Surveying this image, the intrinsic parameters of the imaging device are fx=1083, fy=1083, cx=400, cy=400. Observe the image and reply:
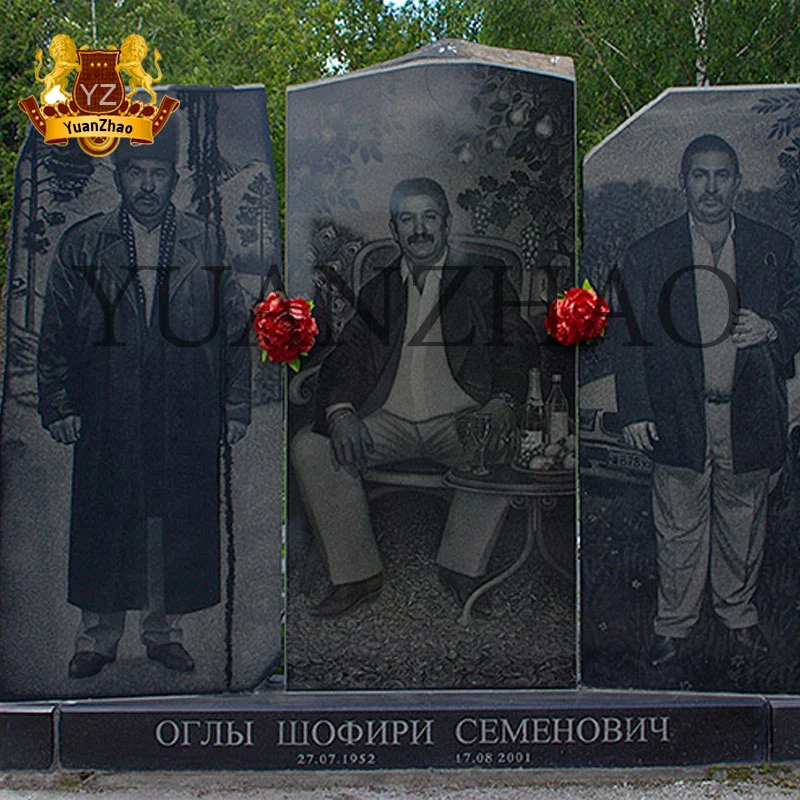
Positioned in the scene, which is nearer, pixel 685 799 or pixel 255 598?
pixel 685 799

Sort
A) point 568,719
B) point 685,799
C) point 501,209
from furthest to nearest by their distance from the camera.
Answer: point 501,209 < point 568,719 < point 685,799

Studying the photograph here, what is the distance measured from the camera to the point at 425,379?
5617 mm

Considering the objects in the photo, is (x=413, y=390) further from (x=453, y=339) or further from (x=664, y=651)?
(x=664, y=651)

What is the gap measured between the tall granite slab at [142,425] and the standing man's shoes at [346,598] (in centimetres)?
26

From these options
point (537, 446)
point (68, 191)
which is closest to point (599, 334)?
point (537, 446)

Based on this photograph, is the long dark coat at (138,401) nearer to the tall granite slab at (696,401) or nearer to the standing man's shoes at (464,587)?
the standing man's shoes at (464,587)

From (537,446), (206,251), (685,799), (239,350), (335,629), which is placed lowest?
(685,799)

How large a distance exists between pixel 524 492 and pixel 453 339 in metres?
0.88

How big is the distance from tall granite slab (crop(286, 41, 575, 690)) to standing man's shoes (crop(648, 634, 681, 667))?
1.37ft

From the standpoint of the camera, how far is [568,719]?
526cm

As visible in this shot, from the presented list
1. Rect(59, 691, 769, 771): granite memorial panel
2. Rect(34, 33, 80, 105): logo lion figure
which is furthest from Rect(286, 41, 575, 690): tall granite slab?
Rect(34, 33, 80, 105): logo lion figure

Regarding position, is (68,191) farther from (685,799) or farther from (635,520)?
(685,799)

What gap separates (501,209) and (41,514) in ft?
9.24

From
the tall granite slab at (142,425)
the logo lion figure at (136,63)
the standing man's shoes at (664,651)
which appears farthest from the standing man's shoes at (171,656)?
the logo lion figure at (136,63)
